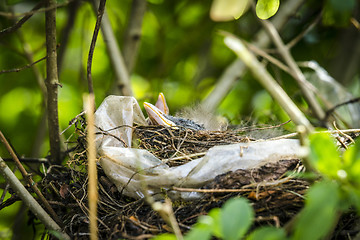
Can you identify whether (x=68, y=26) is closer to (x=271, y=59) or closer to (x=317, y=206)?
(x=271, y=59)

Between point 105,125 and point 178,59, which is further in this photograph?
point 178,59

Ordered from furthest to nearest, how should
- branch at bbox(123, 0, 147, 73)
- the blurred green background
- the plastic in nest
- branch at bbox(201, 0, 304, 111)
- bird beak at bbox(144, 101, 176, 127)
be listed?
the blurred green background → branch at bbox(201, 0, 304, 111) → branch at bbox(123, 0, 147, 73) → bird beak at bbox(144, 101, 176, 127) → the plastic in nest

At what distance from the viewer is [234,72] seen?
3.03 m

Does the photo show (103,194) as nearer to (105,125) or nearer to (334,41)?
(105,125)

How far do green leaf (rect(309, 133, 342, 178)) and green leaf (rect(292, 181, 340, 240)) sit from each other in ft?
0.21

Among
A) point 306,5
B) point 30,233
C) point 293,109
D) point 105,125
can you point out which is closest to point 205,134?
point 105,125

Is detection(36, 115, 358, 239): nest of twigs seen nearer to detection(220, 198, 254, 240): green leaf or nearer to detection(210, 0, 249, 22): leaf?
detection(220, 198, 254, 240): green leaf

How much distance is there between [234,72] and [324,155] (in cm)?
232

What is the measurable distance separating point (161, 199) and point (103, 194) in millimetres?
219

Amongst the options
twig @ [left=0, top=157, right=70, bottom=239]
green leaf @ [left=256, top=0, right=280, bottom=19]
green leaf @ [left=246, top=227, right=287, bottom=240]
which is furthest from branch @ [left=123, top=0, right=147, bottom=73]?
green leaf @ [left=246, top=227, right=287, bottom=240]

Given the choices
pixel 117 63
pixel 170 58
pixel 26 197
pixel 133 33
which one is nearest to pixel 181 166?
pixel 26 197

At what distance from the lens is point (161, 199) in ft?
4.57

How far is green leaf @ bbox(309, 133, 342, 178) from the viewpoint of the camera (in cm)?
74

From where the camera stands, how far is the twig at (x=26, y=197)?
1.27 m
